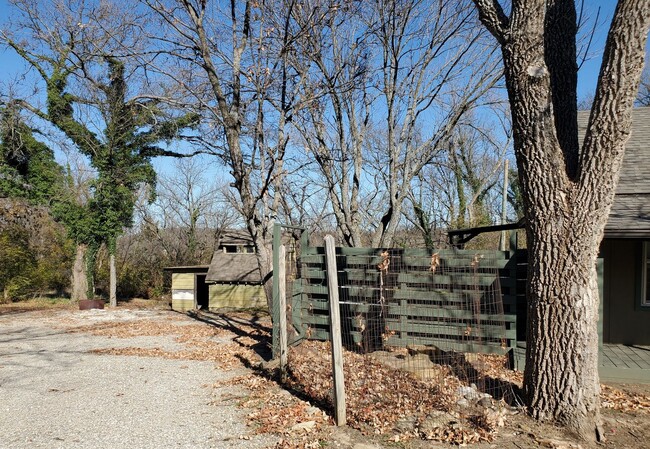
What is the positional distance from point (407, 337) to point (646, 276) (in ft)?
14.6

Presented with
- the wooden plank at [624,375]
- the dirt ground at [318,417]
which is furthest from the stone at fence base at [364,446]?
the wooden plank at [624,375]

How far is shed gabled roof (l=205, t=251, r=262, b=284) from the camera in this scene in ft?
70.1

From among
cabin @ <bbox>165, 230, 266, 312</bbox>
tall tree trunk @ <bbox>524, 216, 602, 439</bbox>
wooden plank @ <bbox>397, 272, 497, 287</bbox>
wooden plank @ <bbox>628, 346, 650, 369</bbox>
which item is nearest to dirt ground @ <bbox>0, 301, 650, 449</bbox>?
tall tree trunk @ <bbox>524, 216, 602, 439</bbox>

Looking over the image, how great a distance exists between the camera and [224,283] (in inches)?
851

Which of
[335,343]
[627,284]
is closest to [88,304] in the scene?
[335,343]

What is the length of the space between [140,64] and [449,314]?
311 inches

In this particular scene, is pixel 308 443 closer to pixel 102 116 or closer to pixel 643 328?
pixel 643 328

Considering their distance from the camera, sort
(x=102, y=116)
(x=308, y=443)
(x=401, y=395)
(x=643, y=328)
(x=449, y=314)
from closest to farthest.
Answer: (x=308, y=443) < (x=401, y=395) < (x=449, y=314) < (x=643, y=328) < (x=102, y=116)

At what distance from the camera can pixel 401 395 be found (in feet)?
17.2

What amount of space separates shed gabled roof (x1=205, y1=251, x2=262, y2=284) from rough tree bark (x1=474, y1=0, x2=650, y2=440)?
17334mm

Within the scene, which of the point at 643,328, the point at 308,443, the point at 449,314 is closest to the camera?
the point at 308,443

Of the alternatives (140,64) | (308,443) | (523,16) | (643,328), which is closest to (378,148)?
(140,64)

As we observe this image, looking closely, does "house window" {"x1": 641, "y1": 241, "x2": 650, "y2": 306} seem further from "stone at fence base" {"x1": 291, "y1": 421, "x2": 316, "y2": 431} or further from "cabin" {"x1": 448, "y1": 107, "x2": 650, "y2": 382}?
"stone at fence base" {"x1": 291, "y1": 421, "x2": 316, "y2": 431}

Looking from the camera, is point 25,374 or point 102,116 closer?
point 25,374
